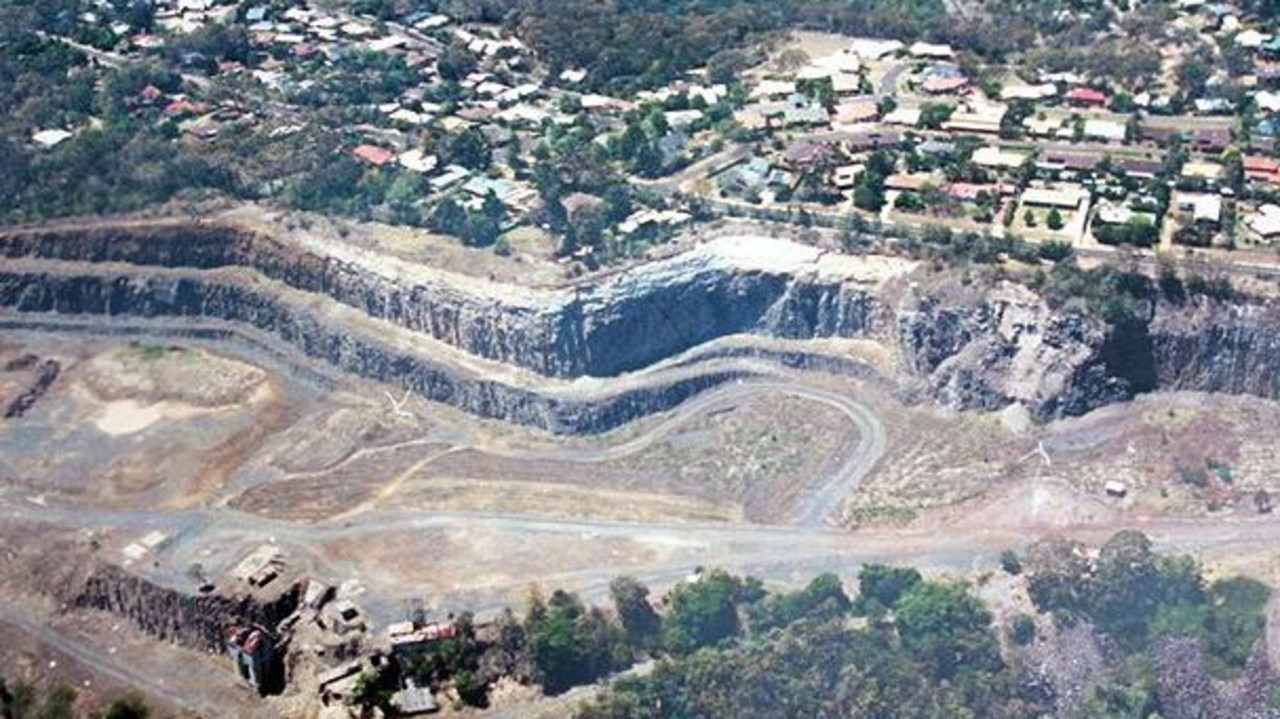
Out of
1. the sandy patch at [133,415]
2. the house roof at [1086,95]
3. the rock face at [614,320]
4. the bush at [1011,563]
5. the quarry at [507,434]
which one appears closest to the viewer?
the bush at [1011,563]

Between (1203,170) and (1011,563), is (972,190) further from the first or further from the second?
(1011,563)

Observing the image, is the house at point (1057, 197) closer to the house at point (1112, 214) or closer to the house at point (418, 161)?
the house at point (1112, 214)

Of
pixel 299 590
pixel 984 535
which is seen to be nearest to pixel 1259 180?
pixel 984 535

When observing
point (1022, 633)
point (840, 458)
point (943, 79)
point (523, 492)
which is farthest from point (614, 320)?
point (943, 79)

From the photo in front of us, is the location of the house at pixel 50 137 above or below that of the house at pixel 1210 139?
below

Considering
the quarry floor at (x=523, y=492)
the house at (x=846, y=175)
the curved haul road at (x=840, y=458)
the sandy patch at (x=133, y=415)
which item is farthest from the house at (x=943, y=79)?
the sandy patch at (x=133, y=415)

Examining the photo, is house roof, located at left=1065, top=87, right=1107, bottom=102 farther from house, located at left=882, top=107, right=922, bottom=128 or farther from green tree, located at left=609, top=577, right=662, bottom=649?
green tree, located at left=609, top=577, right=662, bottom=649

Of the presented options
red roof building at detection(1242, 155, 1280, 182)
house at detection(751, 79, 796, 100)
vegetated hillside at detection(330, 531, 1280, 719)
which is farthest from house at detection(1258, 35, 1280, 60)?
vegetated hillside at detection(330, 531, 1280, 719)
